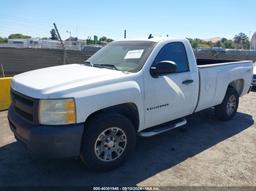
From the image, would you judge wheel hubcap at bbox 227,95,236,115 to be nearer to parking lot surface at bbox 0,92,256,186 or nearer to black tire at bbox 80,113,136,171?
parking lot surface at bbox 0,92,256,186

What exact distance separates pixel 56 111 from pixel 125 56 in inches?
66.2

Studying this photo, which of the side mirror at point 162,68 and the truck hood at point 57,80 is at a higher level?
the side mirror at point 162,68

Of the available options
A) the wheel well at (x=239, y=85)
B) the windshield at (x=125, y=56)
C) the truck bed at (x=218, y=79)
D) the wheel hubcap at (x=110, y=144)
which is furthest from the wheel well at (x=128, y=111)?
the wheel well at (x=239, y=85)

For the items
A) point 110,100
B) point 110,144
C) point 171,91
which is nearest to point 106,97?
point 110,100

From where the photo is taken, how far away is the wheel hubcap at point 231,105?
249 inches

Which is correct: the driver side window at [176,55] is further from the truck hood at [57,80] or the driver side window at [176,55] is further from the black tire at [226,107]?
the black tire at [226,107]

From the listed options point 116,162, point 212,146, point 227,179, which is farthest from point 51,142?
point 212,146

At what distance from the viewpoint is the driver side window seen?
15.0 ft

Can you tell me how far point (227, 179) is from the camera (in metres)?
3.81

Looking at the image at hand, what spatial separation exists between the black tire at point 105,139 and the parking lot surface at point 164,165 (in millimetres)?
135

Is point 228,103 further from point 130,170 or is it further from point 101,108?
point 101,108

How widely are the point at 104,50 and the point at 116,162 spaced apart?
221 cm

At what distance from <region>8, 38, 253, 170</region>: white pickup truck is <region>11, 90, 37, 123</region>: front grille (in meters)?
0.01

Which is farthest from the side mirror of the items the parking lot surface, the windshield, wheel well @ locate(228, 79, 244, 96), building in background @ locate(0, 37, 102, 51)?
building in background @ locate(0, 37, 102, 51)
